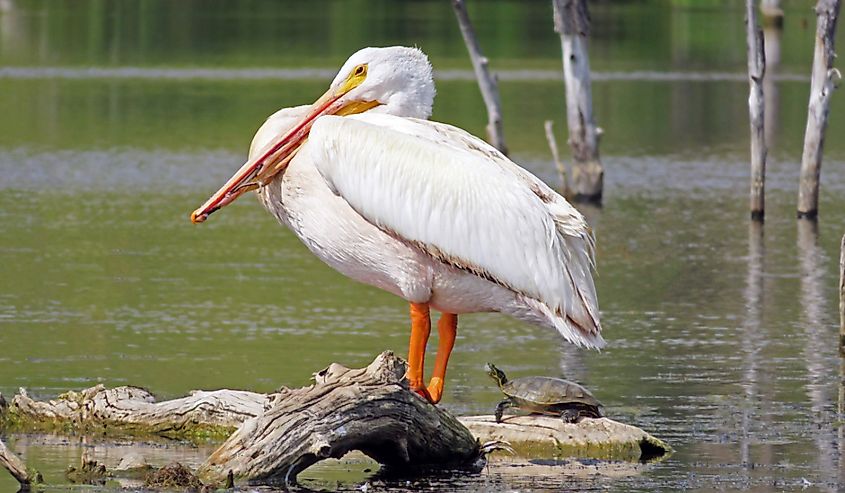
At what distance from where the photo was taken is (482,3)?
7469cm

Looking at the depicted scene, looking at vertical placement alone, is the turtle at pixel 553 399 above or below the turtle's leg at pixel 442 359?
below

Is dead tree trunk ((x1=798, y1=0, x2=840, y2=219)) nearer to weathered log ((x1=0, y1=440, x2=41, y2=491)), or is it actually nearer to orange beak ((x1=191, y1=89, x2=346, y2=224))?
orange beak ((x1=191, y1=89, x2=346, y2=224))

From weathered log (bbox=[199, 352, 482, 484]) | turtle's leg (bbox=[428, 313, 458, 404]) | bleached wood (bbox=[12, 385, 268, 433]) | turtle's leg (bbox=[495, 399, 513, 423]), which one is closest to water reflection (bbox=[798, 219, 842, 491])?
turtle's leg (bbox=[495, 399, 513, 423])

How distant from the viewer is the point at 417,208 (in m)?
7.59

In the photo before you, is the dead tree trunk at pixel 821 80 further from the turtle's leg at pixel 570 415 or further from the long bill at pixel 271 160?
the long bill at pixel 271 160

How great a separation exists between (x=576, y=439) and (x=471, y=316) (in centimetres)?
474

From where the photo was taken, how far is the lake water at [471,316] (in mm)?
9141

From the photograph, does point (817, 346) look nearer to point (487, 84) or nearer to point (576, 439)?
point (576, 439)

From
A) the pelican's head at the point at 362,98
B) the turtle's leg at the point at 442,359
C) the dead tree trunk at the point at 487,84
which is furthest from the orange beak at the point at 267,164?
the dead tree trunk at the point at 487,84

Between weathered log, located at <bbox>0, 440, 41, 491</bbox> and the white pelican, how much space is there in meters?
1.43

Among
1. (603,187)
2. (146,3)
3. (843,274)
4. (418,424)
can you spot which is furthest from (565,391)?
(146,3)

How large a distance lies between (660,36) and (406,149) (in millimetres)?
48413

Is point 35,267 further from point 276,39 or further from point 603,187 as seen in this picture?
point 276,39

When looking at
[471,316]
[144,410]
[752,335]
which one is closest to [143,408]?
[144,410]
